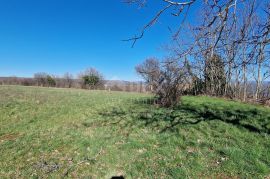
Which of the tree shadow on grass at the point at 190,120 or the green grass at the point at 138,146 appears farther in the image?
the tree shadow on grass at the point at 190,120

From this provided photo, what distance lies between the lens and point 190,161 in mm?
3529

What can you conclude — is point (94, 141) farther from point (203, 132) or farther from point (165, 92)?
point (165, 92)

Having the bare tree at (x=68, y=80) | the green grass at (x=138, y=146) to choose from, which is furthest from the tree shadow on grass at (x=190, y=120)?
the bare tree at (x=68, y=80)

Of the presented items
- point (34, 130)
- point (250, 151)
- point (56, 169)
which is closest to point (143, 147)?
point (56, 169)

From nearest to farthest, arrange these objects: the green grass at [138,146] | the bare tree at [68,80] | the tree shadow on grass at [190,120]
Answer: the green grass at [138,146] → the tree shadow on grass at [190,120] → the bare tree at [68,80]

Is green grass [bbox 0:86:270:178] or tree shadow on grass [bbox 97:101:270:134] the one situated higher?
tree shadow on grass [bbox 97:101:270:134]

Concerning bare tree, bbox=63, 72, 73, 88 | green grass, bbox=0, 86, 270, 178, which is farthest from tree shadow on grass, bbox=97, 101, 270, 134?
bare tree, bbox=63, 72, 73, 88

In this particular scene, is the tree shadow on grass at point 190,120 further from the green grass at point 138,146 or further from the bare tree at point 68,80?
the bare tree at point 68,80

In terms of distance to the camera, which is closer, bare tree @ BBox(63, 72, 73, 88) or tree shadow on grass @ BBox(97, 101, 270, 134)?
tree shadow on grass @ BBox(97, 101, 270, 134)

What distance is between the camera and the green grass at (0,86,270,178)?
127 inches

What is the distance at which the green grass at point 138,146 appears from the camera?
3.24m

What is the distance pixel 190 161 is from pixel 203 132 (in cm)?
164

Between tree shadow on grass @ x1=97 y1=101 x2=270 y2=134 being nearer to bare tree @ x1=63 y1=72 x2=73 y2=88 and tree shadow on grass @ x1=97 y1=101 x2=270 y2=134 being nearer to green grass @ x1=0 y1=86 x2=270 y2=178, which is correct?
green grass @ x1=0 y1=86 x2=270 y2=178

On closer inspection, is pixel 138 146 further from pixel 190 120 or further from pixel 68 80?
pixel 68 80
